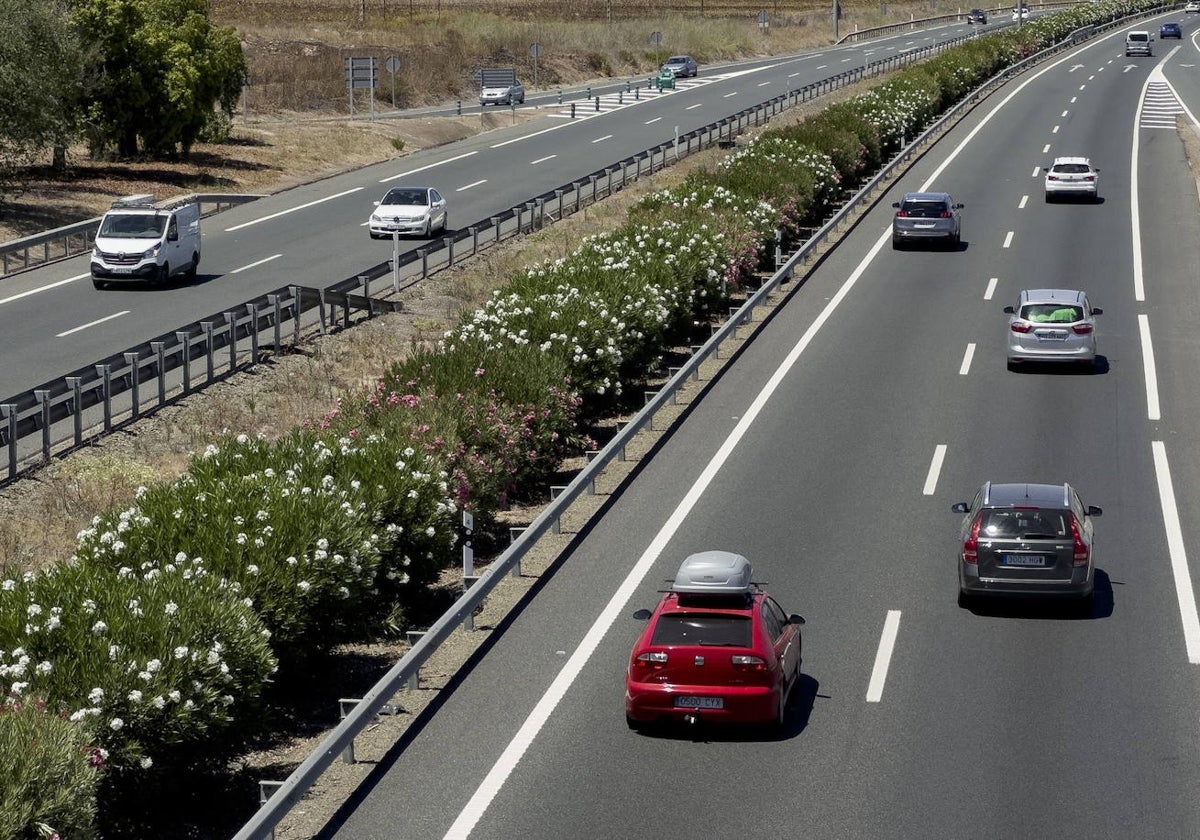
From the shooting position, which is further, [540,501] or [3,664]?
[540,501]

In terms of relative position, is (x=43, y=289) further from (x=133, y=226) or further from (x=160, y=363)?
(x=160, y=363)

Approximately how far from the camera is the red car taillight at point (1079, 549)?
17734mm

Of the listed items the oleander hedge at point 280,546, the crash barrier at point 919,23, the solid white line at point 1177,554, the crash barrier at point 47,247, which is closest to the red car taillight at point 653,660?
the oleander hedge at point 280,546

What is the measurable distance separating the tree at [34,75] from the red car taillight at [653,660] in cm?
→ 3874

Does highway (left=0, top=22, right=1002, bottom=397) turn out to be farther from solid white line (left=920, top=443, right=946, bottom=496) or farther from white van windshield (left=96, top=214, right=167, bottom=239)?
solid white line (left=920, top=443, right=946, bottom=496)

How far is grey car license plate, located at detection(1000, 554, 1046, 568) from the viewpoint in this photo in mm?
17859

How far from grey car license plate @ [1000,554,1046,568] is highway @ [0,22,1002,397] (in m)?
19.9

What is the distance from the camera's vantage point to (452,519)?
19312 mm

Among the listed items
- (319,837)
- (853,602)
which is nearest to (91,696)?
(319,837)

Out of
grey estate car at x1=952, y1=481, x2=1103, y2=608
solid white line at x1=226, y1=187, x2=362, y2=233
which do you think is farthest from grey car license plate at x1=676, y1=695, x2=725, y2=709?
solid white line at x1=226, y1=187, x2=362, y2=233

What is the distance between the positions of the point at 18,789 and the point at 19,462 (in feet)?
52.3

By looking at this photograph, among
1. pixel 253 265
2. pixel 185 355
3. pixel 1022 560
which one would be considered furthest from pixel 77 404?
pixel 253 265

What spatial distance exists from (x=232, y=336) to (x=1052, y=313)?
16.1 m

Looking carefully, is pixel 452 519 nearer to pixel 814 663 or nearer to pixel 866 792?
pixel 814 663
